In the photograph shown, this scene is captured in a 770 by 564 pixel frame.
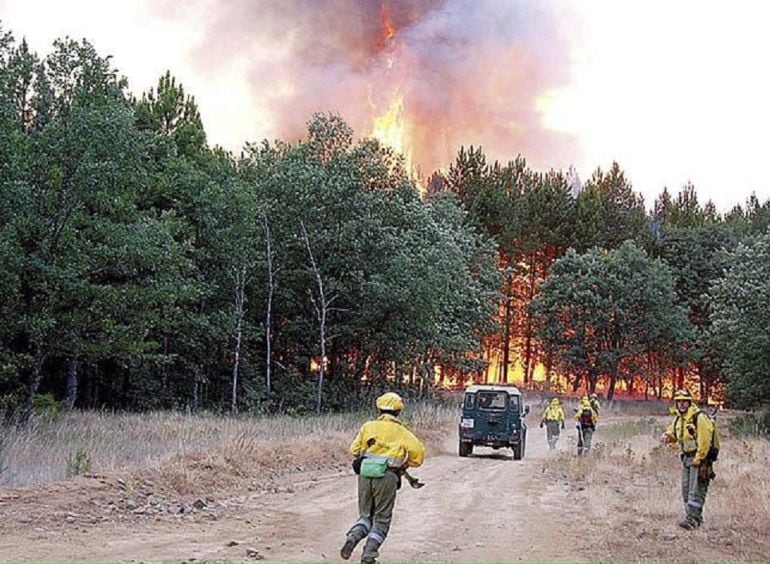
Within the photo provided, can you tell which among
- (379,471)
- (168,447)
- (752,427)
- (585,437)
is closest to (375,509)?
(379,471)

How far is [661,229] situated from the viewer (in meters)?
75.8

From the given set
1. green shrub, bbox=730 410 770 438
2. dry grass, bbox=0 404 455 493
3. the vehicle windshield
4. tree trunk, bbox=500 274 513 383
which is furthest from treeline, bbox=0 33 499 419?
tree trunk, bbox=500 274 513 383

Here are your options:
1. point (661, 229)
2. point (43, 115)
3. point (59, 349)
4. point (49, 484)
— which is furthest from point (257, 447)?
point (661, 229)

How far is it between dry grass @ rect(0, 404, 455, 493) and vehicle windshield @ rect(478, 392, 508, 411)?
4.19 meters

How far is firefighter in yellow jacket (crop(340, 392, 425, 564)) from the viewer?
9.49 m

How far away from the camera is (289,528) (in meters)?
12.6

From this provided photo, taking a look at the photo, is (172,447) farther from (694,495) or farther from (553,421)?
(553,421)

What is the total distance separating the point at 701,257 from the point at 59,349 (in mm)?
58092

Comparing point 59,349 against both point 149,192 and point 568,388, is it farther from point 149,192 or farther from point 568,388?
point 568,388

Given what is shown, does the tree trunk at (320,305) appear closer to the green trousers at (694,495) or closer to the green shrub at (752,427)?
the green shrub at (752,427)

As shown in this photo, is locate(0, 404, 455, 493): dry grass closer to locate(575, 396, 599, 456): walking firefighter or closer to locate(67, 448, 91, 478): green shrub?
locate(67, 448, 91, 478): green shrub

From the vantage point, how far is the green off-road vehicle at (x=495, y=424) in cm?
2623

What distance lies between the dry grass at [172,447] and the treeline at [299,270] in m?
2.90

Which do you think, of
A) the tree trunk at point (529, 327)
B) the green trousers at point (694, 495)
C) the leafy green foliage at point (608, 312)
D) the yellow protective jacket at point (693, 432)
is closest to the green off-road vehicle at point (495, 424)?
the yellow protective jacket at point (693, 432)
